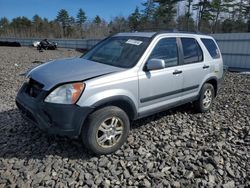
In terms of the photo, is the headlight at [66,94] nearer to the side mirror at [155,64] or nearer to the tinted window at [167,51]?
the side mirror at [155,64]

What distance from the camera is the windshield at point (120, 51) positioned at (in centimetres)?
382

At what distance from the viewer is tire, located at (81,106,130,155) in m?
3.23

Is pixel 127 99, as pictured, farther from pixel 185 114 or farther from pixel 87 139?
pixel 185 114

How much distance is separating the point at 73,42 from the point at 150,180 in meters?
35.5

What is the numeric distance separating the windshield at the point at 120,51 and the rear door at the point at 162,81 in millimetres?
224

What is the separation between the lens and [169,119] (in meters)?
4.97

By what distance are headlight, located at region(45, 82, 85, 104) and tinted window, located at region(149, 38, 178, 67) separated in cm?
142

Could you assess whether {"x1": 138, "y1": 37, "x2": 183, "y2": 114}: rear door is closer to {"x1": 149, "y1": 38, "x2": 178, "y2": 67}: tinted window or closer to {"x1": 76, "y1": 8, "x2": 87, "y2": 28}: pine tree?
{"x1": 149, "y1": 38, "x2": 178, "y2": 67}: tinted window

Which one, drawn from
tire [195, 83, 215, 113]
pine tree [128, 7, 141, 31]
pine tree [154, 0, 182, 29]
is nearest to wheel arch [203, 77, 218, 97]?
tire [195, 83, 215, 113]

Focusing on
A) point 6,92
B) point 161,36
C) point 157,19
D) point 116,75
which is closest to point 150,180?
point 116,75

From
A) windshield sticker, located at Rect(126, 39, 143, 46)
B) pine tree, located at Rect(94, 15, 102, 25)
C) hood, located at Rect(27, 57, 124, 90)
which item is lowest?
hood, located at Rect(27, 57, 124, 90)

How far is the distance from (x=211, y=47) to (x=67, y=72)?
357 cm

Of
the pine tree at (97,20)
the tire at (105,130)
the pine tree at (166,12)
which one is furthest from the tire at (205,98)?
the pine tree at (97,20)

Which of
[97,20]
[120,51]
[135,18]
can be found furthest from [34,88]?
[97,20]
